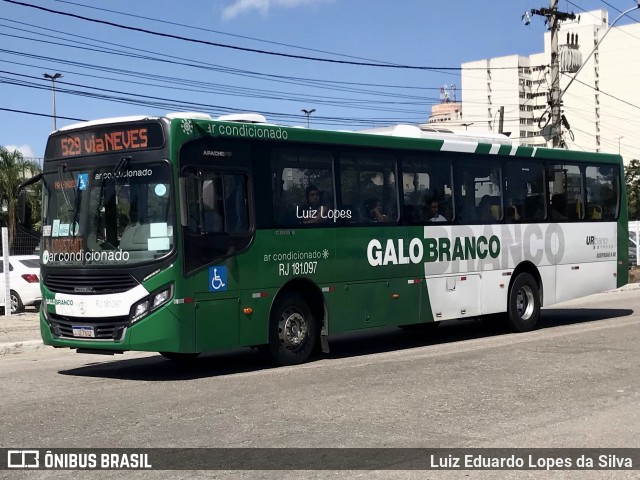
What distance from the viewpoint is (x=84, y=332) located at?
1188 centimetres

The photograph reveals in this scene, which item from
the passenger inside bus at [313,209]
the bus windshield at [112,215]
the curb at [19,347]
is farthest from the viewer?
the curb at [19,347]

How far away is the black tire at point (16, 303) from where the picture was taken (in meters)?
23.1

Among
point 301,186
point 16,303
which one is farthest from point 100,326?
point 16,303

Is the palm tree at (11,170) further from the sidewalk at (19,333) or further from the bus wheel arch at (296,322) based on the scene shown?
the bus wheel arch at (296,322)

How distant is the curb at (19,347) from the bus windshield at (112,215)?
13.8ft

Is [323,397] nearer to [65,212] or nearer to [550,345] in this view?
[65,212]

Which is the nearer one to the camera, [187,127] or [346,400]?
[346,400]

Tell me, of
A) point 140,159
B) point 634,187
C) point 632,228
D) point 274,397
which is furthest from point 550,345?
point 634,187

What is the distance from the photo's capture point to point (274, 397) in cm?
1013

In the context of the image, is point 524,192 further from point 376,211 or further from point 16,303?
point 16,303

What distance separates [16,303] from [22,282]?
1.77 ft

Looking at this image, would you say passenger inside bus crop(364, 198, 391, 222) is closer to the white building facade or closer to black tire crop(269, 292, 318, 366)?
black tire crop(269, 292, 318, 366)

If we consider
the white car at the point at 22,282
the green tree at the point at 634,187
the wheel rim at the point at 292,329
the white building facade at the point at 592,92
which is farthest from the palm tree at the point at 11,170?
the white building facade at the point at 592,92

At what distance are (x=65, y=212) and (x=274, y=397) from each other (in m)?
4.16
